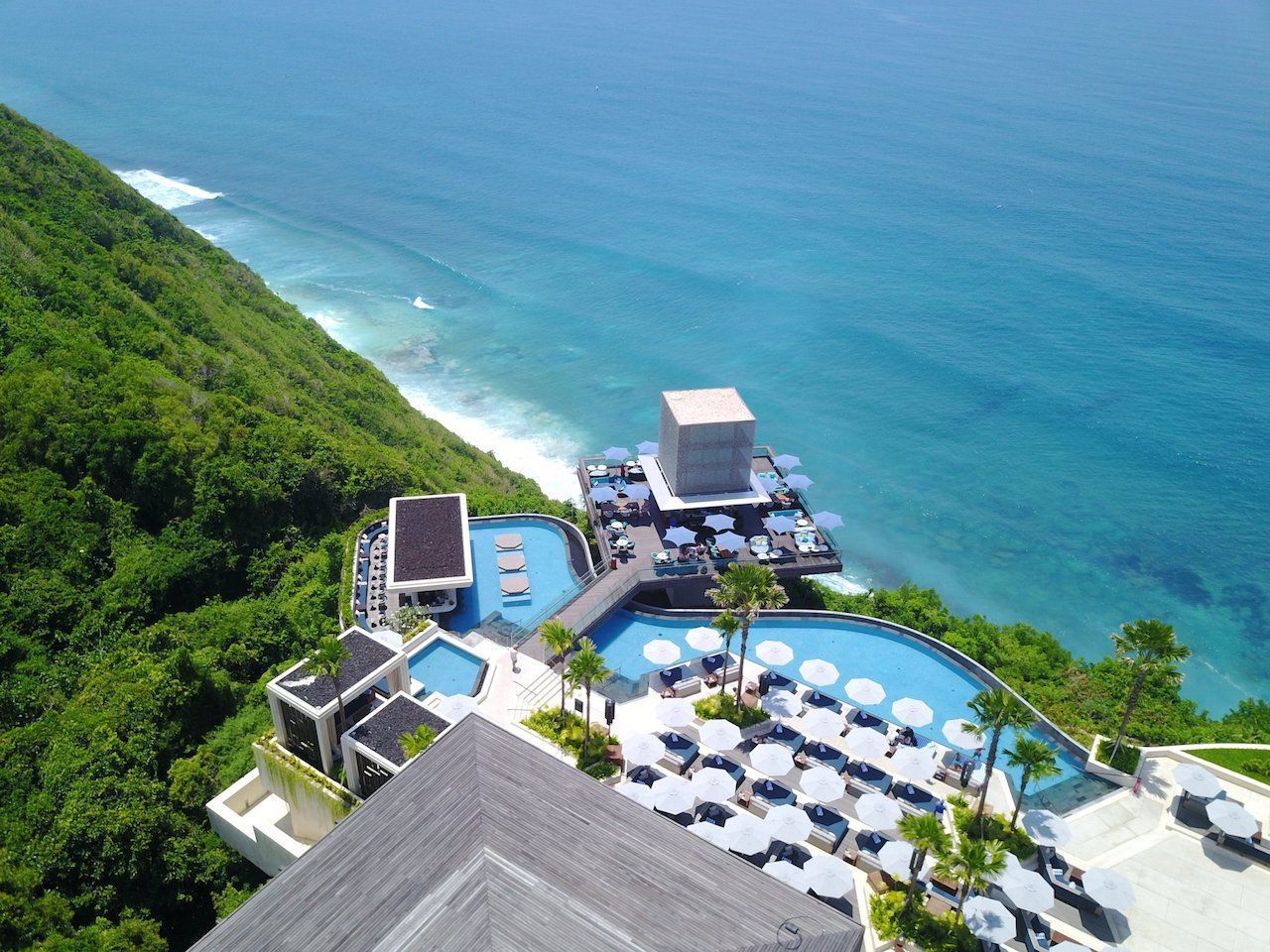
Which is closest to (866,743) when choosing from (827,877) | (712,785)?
(712,785)

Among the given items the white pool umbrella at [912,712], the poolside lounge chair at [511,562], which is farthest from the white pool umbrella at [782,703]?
the poolside lounge chair at [511,562]

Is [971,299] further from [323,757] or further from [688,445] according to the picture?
[323,757]

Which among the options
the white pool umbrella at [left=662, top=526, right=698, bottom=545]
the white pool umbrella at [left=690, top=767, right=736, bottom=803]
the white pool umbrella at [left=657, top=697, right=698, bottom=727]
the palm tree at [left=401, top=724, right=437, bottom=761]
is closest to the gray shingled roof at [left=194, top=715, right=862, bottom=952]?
the palm tree at [left=401, top=724, right=437, bottom=761]

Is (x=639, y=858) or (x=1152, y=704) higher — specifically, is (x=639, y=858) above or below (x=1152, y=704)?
above

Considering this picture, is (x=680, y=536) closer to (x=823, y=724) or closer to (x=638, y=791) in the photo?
(x=823, y=724)

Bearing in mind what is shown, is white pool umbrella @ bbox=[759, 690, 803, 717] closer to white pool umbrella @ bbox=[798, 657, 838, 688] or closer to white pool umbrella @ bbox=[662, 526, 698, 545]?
white pool umbrella @ bbox=[798, 657, 838, 688]

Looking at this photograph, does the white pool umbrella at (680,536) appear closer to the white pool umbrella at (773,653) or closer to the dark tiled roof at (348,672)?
the white pool umbrella at (773,653)

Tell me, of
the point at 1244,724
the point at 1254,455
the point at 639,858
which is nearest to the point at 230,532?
the point at 639,858
